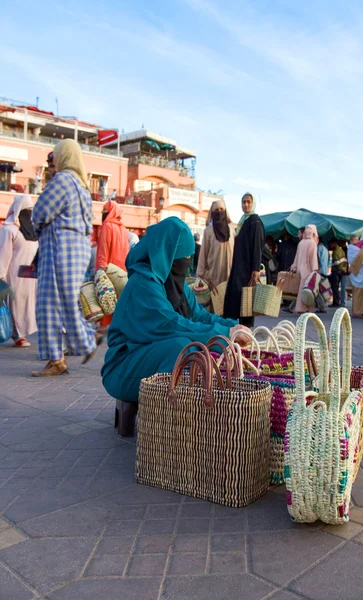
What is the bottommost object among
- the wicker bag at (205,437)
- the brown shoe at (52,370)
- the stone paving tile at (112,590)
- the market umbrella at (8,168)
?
the brown shoe at (52,370)

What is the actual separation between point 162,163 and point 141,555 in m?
39.6

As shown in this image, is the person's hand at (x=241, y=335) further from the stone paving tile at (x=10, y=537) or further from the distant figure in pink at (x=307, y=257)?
the distant figure in pink at (x=307, y=257)

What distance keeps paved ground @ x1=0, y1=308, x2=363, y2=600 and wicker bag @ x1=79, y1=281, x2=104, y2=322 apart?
1891 mm

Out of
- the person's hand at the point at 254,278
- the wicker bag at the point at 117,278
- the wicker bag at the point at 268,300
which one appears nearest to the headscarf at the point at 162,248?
the wicker bag at the point at 117,278

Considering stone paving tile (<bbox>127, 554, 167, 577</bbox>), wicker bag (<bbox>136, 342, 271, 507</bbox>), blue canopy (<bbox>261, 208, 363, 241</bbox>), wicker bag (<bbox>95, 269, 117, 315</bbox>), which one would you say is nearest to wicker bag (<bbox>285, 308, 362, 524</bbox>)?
wicker bag (<bbox>136, 342, 271, 507</bbox>)

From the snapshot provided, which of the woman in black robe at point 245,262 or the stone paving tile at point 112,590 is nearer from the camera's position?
the stone paving tile at point 112,590

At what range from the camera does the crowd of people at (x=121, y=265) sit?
10.5ft

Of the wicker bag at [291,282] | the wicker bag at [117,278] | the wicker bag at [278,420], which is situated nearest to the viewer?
the wicker bag at [278,420]

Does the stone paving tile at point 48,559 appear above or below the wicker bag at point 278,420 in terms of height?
below

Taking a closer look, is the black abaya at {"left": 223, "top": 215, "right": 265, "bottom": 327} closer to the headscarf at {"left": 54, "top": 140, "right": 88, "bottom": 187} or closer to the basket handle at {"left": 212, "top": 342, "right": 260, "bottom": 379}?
the headscarf at {"left": 54, "top": 140, "right": 88, "bottom": 187}

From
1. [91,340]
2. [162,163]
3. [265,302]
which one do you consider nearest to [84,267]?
[91,340]

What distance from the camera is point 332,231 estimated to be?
15.3 m

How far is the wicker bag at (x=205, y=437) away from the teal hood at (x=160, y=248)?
815 mm

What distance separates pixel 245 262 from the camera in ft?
20.6
